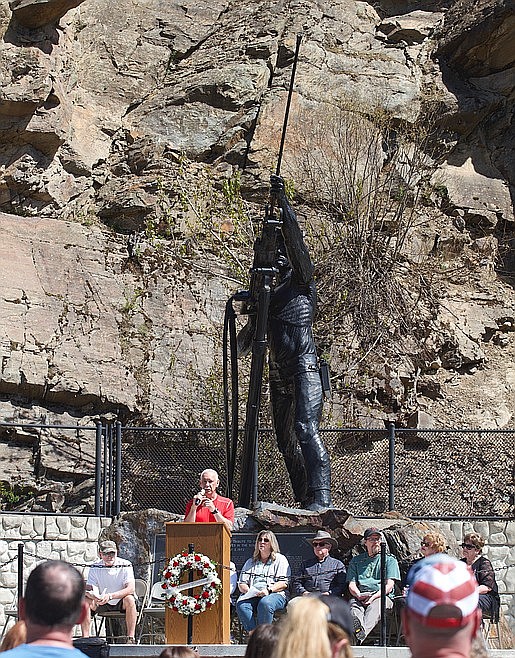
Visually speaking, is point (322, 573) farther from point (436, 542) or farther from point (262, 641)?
point (262, 641)

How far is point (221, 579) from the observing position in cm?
845

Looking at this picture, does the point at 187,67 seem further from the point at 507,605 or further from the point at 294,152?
the point at 507,605

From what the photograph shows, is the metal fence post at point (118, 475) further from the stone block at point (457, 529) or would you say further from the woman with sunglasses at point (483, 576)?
the woman with sunglasses at point (483, 576)

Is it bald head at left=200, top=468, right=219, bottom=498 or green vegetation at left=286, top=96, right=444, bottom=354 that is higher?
green vegetation at left=286, top=96, right=444, bottom=354

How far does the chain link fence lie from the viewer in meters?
15.1

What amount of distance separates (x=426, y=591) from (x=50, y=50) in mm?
16911

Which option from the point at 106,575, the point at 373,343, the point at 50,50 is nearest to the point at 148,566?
the point at 106,575

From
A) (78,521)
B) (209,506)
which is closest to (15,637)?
(209,506)

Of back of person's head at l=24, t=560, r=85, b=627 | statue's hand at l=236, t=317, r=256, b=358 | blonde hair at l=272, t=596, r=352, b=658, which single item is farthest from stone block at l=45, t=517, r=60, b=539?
blonde hair at l=272, t=596, r=352, b=658

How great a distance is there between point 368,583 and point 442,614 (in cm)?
654

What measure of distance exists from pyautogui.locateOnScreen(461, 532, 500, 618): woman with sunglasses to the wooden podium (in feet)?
7.28

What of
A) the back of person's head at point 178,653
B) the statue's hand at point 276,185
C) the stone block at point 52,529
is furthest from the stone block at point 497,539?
the back of person's head at point 178,653

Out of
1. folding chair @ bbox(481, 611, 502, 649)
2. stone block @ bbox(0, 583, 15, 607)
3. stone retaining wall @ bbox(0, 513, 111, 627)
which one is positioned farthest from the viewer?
stone retaining wall @ bbox(0, 513, 111, 627)

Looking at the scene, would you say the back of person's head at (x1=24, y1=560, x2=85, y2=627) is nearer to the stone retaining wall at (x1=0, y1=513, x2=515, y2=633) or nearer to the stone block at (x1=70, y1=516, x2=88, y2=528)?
the stone retaining wall at (x1=0, y1=513, x2=515, y2=633)
